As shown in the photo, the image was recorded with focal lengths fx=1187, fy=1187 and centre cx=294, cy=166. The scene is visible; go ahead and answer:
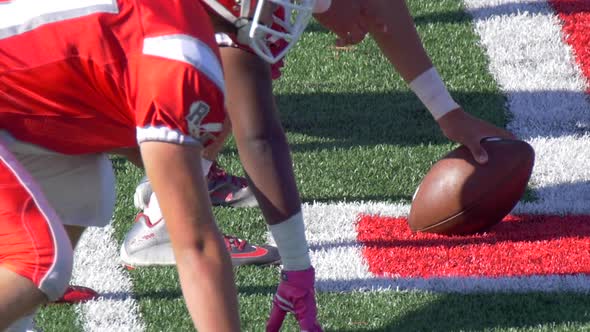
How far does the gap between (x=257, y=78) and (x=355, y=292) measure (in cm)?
72

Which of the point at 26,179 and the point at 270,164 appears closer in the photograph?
the point at 26,179

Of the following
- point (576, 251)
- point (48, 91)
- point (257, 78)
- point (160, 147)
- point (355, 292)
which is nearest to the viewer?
point (160, 147)

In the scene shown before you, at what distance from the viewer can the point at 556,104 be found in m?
4.62

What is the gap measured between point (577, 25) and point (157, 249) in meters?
2.53

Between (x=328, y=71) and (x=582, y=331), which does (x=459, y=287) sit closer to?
(x=582, y=331)

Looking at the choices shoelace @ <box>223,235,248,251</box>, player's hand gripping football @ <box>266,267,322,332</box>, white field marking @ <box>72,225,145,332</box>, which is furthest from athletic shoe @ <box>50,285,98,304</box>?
player's hand gripping football @ <box>266,267,322,332</box>

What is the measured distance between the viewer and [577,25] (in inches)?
205

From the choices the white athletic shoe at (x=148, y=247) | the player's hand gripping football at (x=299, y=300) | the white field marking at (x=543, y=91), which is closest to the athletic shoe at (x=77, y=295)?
the white athletic shoe at (x=148, y=247)

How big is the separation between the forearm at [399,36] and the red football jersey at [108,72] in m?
1.01

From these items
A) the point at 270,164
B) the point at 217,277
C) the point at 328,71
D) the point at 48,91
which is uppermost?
the point at 48,91

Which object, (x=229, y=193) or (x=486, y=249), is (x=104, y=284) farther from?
(x=486, y=249)

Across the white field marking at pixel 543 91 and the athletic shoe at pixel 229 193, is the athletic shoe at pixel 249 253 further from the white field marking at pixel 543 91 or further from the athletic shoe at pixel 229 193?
the white field marking at pixel 543 91

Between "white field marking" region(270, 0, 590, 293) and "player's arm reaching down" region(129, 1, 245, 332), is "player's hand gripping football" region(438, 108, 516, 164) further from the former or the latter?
"player's arm reaching down" region(129, 1, 245, 332)

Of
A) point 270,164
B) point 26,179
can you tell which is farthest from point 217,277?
point 270,164
